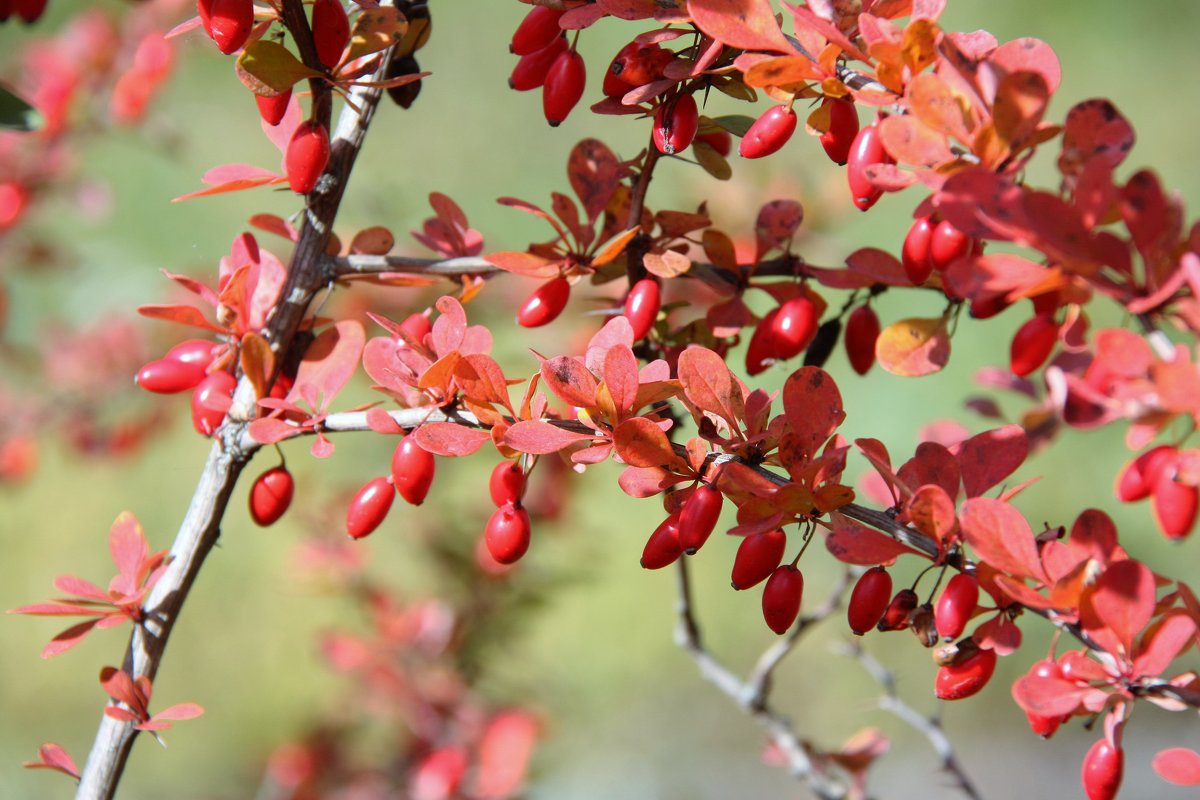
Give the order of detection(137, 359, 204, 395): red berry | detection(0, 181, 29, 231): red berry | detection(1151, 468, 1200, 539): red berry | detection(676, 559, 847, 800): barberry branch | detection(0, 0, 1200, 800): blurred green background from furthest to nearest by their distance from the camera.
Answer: detection(0, 0, 1200, 800): blurred green background
detection(0, 181, 29, 231): red berry
detection(676, 559, 847, 800): barberry branch
detection(137, 359, 204, 395): red berry
detection(1151, 468, 1200, 539): red berry

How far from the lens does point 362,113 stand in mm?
604

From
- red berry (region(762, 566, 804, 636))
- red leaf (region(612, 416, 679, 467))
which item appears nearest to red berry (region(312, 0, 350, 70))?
red leaf (region(612, 416, 679, 467))

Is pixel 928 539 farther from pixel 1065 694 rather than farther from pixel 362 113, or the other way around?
pixel 362 113

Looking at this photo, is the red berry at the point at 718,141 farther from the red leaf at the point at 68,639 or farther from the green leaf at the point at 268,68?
the red leaf at the point at 68,639

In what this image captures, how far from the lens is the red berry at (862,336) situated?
664mm

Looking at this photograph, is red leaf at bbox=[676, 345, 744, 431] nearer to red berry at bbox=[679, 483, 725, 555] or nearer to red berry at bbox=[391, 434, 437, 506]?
red berry at bbox=[679, 483, 725, 555]

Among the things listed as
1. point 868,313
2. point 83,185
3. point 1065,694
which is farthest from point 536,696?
point 1065,694

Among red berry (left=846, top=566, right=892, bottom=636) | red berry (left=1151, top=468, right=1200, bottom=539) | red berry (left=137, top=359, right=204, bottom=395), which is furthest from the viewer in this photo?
red berry (left=137, top=359, right=204, bottom=395)

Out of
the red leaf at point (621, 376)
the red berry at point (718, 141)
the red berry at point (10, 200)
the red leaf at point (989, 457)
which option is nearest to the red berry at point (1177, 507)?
the red leaf at point (989, 457)

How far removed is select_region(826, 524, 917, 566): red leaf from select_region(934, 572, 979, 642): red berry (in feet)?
0.11

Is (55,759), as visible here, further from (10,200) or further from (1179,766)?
(10,200)

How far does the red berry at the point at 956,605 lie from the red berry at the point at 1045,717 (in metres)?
0.04

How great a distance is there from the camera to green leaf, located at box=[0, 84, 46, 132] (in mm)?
629

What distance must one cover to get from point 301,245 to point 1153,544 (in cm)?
218
